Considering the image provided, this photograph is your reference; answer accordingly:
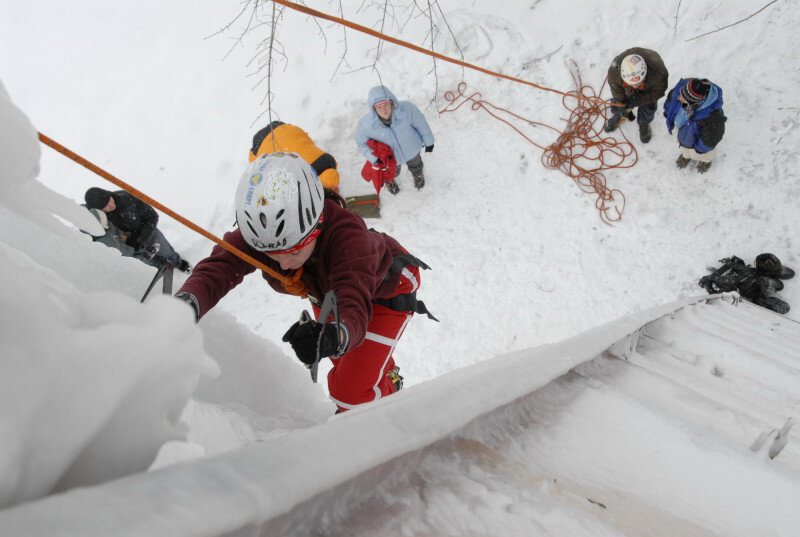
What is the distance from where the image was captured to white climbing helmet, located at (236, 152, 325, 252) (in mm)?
1814

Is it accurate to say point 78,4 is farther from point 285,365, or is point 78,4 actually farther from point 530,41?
point 285,365

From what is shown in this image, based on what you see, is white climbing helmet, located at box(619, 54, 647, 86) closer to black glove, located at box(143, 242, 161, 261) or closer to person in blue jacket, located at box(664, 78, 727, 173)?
person in blue jacket, located at box(664, 78, 727, 173)

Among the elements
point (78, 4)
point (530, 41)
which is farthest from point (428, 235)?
point (78, 4)

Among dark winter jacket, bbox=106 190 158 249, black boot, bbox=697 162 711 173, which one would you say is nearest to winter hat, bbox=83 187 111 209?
dark winter jacket, bbox=106 190 158 249

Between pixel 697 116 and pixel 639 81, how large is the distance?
0.55 m

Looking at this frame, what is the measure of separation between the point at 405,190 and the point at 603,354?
3.63 meters

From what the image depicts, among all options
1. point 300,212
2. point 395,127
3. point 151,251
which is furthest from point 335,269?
point 151,251

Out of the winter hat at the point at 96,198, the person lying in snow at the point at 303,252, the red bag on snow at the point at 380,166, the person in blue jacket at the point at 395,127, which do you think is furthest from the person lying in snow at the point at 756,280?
the winter hat at the point at 96,198

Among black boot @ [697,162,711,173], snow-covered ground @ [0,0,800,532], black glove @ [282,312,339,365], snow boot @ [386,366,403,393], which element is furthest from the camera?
black boot @ [697,162,711,173]

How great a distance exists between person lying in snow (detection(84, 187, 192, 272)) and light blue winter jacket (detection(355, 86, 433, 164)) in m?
1.93

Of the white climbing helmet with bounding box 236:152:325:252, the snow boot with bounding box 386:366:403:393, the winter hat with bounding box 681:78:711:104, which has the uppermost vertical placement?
the winter hat with bounding box 681:78:711:104

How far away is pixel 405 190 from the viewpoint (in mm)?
4918

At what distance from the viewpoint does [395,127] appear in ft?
13.6

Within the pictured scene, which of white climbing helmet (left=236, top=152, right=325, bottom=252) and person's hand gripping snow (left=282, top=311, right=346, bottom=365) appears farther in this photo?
white climbing helmet (left=236, top=152, right=325, bottom=252)
